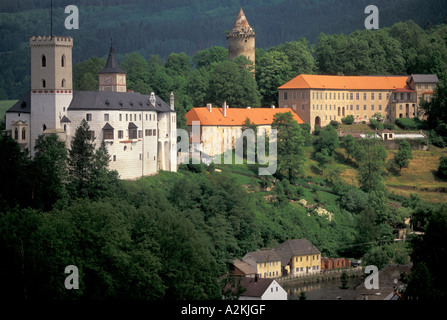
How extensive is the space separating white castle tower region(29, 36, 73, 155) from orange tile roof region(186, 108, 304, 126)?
21177 mm

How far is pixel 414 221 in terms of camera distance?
84688mm

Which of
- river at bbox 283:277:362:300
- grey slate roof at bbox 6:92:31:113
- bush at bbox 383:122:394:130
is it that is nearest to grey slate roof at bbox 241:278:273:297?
river at bbox 283:277:362:300

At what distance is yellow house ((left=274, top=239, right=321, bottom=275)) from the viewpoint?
77.3 m

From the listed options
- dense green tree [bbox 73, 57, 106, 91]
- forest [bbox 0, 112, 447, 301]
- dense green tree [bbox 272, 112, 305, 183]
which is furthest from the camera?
dense green tree [bbox 272, 112, 305, 183]

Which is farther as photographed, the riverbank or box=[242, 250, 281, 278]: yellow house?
box=[242, 250, 281, 278]: yellow house

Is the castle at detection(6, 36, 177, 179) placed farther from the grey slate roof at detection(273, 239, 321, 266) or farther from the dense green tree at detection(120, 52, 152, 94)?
the dense green tree at detection(120, 52, 152, 94)

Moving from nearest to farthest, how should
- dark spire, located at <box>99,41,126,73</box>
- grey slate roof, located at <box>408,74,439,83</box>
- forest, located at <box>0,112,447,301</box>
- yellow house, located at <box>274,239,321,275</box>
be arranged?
1. forest, located at <box>0,112,447,301</box>
2. yellow house, located at <box>274,239,321,275</box>
3. dark spire, located at <box>99,41,126,73</box>
4. grey slate roof, located at <box>408,74,439,83</box>

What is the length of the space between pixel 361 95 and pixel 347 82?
1841mm

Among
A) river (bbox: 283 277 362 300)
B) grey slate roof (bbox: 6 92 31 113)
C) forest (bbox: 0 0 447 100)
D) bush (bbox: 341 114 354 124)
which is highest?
forest (bbox: 0 0 447 100)

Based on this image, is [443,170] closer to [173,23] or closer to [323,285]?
[323,285]

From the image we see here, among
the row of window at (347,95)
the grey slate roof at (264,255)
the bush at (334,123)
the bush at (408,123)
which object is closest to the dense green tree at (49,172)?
the grey slate roof at (264,255)

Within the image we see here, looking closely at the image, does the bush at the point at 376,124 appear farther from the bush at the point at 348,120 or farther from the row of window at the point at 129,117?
the row of window at the point at 129,117

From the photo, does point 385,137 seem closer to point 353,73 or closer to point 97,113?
point 353,73
